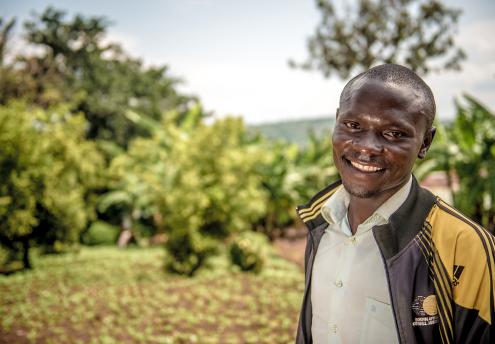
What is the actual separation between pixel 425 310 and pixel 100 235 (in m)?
17.1

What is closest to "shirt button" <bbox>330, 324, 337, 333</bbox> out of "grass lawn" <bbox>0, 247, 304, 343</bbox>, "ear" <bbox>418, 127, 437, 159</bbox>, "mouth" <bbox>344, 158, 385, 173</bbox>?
"mouth" <bbox>344, 158, 385, 173</bbox>

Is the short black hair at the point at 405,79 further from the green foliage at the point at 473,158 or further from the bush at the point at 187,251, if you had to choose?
the bush at the point at 187,251

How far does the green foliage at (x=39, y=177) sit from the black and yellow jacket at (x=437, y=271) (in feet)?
32.6

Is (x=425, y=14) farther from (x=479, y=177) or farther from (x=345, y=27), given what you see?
(x=479, y=177)

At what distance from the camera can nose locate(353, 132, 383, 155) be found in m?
1.45

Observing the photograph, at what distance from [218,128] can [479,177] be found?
601 cm

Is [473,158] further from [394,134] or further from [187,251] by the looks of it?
[394,134]

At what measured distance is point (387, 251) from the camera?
59.4 inches

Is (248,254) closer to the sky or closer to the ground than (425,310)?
closer to the ground

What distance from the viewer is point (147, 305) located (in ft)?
24.3

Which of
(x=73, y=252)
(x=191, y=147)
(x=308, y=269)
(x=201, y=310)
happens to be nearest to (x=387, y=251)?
(x=308, y=269)

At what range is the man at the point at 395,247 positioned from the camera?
127 centimetres

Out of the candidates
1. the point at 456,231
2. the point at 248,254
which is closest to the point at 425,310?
the point at 456,231

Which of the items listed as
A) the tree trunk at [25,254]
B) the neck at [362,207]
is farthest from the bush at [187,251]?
the neck at [362,207]
